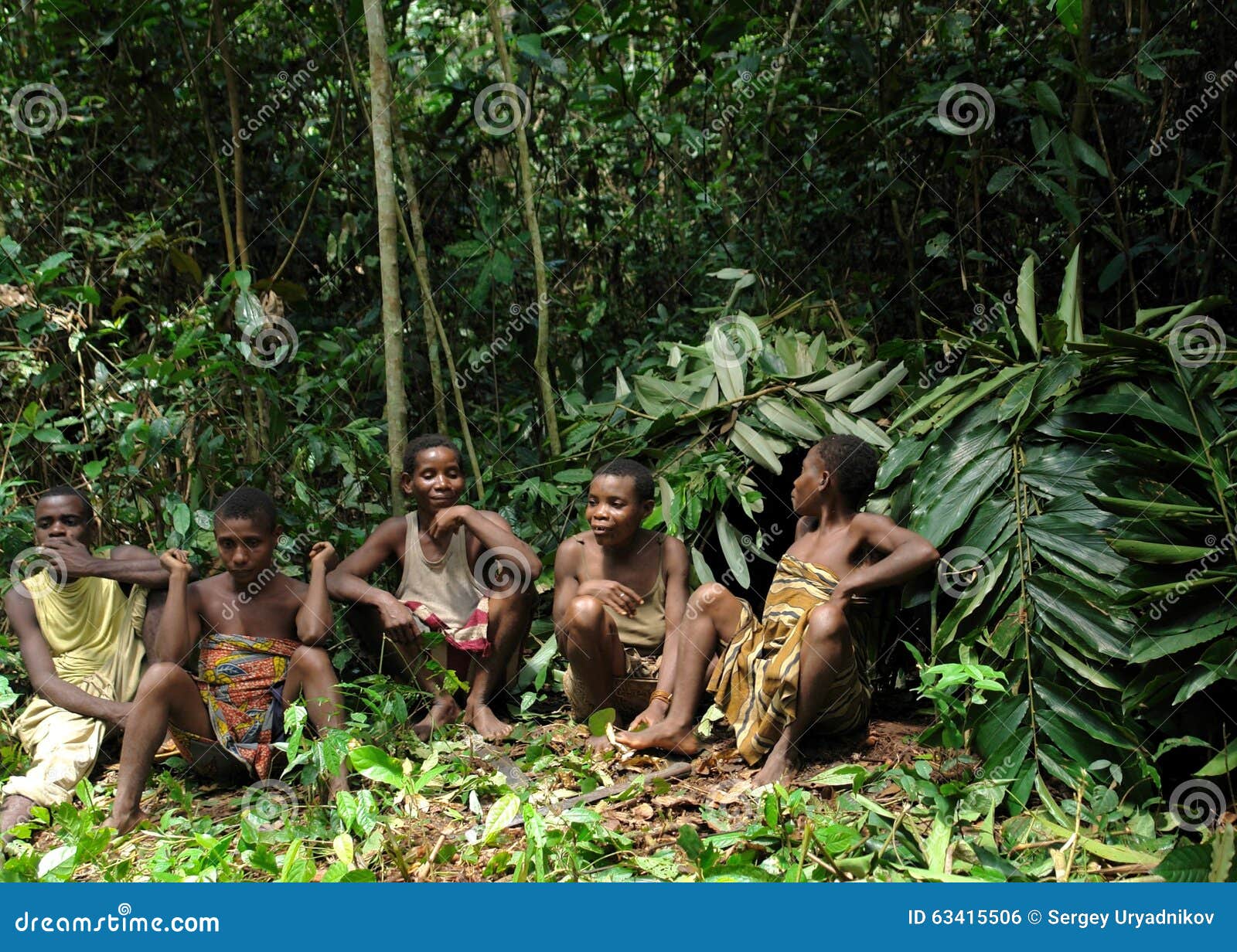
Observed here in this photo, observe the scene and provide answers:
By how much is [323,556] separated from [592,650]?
34.4 inches

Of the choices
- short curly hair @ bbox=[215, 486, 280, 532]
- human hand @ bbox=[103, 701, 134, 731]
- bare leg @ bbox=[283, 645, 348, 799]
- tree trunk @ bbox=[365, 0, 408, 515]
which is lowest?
human hand @ bbox=[103, 701, 134, 731]

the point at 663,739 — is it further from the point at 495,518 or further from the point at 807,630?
the point at 495,518

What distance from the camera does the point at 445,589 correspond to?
4.10m

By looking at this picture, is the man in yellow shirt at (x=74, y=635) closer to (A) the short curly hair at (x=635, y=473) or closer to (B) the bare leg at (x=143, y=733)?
(B) the bare leg at (x=143, y=733)

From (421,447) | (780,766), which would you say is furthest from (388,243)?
(780,766)

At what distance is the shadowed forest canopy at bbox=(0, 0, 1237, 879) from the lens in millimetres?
2971

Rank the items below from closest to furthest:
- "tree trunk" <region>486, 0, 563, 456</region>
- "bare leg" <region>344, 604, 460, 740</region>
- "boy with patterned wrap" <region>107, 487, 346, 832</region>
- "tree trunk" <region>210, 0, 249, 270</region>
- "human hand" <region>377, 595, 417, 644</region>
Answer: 1. "boy with patterned wrap" <region>107, 487, 346, 832</region>
2. "human hand" <region>377, 595, 417, 644</region>
3. "bare leg" <region>344, 604, 460, 740</region>
4. "tree trunk" <region>486, 0, 563, 456</region>
5. "tree trunk" <region>210, 0, 249, 270</region>

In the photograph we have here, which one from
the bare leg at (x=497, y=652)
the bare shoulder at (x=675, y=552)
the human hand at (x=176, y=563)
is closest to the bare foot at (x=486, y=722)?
the bare leg at (x=497, y=652)

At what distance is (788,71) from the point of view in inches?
234

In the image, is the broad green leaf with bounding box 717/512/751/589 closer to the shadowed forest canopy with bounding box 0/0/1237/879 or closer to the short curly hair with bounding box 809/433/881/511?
the shadowed forest canopy with bounding box 0/0/1237/879

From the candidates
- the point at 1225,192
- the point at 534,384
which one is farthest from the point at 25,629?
the point at 1225,192

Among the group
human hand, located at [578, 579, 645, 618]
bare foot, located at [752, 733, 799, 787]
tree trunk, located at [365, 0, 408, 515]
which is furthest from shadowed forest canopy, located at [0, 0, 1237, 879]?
human hand, located at [578, 579, 645, 618]

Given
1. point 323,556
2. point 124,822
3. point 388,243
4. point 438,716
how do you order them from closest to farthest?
point 124,822 → point 323,556 → point 438,716 → point 388,243

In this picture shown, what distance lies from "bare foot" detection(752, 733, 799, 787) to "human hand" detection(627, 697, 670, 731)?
1.36 ft
